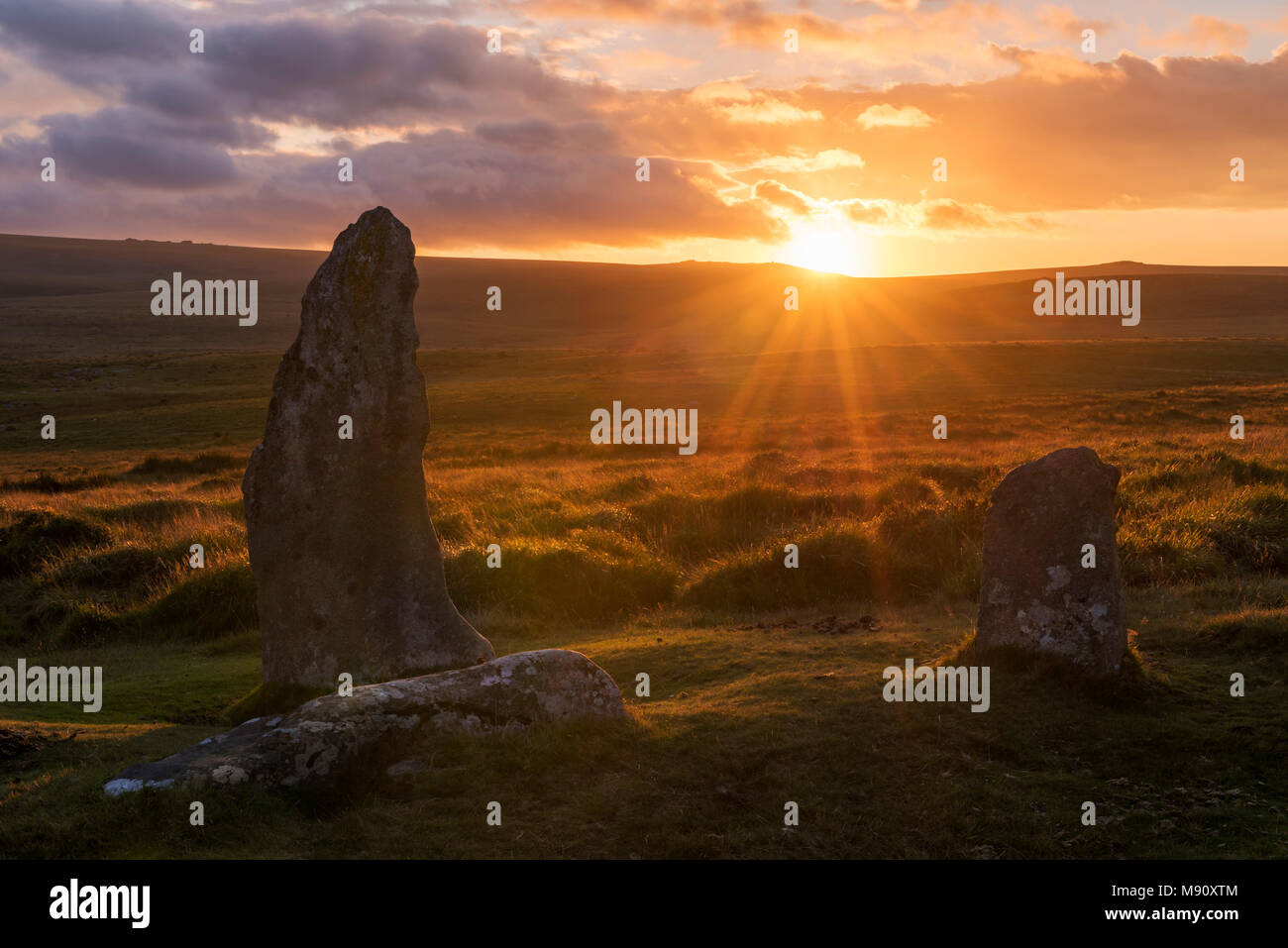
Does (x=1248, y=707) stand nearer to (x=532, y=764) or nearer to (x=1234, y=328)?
(x=532, y=764)

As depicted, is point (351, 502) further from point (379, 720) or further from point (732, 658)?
point (732, 658)

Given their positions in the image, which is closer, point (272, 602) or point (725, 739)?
point (725, 739)

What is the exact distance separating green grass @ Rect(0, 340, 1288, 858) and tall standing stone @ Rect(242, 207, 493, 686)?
1.41 m

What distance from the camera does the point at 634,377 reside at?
71.6 meters

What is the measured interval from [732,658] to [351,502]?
432 centimetres

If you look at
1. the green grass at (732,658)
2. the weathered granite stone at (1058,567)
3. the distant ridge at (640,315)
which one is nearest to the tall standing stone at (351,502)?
the green grass at (732,658)

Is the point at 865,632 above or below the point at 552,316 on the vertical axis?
below

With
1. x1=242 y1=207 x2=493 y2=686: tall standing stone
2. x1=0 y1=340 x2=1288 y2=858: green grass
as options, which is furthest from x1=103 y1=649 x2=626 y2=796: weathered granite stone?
x1=242 y1=207 x2=493 y2=686: tall standing stone

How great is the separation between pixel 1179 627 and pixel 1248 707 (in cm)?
266

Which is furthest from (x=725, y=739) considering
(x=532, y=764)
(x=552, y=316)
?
(x=552, y=316)

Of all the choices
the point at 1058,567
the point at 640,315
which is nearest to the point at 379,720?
the point at 1058,567

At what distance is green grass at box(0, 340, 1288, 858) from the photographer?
651 cm

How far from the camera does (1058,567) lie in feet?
29.9

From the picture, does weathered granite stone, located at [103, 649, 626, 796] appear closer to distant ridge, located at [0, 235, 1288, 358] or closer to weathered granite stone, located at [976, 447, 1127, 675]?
weathered granite stone, located at [976, 447, 1127, 675]
